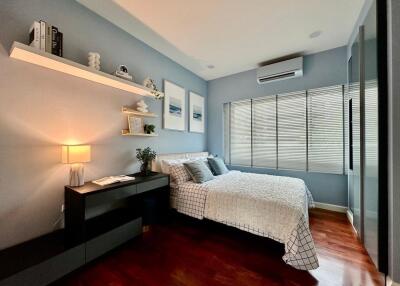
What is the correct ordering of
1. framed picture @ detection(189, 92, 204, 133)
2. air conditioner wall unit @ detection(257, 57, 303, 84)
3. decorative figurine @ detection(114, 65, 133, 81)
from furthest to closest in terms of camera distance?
framed picture @ detection(189, 92, 204, 133) < air conditioner wall unit @ detection(257, 57, 303, 84) < decorative figurine @ detection(114, 65, 133, 81)

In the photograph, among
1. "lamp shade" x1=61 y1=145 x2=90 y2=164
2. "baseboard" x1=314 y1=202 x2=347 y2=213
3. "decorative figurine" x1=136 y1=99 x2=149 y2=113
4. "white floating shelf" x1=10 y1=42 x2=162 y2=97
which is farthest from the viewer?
"baseboard" x1=314 y1=202 x2=347 y2=213

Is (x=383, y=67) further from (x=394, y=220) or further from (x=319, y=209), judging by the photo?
(x=319, y=209)

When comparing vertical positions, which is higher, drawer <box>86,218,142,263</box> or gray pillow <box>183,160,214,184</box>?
gray pillow <box>183,160,214,184</box>

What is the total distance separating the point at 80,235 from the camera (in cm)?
166

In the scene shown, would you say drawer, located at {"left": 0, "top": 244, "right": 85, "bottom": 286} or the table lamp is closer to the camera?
drawer, located at {"left": 0, "top": 244, "right": 85, "bottom": 286}

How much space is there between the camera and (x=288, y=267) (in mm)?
1732

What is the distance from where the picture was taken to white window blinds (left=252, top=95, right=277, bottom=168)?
3.76 metres

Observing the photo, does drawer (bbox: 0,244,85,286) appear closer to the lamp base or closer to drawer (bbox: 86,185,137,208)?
drawer (bbox: 86,185,137,208)

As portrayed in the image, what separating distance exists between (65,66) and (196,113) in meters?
2.73

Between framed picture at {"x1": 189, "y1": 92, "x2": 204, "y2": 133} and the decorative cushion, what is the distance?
4.34ft

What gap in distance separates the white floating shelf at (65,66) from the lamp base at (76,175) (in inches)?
42.2

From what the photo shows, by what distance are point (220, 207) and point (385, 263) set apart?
159 centimetres

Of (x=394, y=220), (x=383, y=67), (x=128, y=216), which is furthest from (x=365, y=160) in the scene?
(x=128, y=216)

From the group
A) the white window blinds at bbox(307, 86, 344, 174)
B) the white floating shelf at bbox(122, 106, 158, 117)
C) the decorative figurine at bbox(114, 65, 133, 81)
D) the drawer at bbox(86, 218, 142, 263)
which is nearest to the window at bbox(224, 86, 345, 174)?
the white window blinds at bbox(307, 86, 344, 174)
